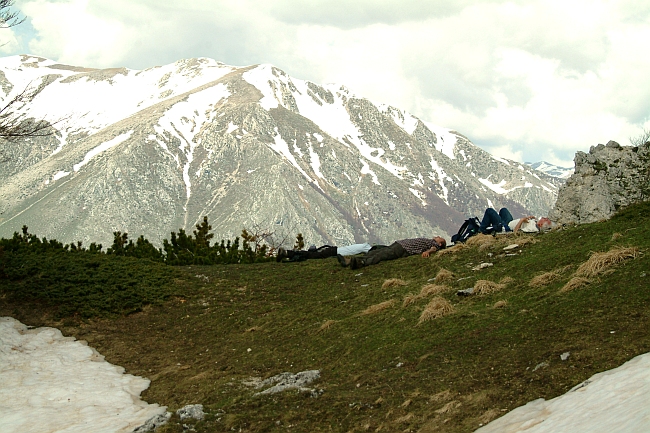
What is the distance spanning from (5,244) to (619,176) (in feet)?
99.6

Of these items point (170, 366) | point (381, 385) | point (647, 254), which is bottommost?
point (170, 366)

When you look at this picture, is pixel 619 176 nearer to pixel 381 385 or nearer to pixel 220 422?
pixel 381 385

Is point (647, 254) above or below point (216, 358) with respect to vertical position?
above

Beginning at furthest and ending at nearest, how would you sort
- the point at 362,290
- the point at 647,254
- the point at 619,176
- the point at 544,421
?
the point at 619,176 < the point at 362,290 < the point at 647,254 < the point at 544,421

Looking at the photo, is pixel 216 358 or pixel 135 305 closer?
pixel 216 358

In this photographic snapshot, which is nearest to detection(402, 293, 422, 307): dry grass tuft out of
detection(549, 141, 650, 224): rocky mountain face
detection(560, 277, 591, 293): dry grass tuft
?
detection(560, 277, 591, 293): dry grass tuft

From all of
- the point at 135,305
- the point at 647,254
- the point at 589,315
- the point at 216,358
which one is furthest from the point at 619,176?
the point at 135,305

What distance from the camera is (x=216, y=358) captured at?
16500 mm

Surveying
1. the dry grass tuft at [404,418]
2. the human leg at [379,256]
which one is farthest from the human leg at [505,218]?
the dry grass tuft at [404,418]

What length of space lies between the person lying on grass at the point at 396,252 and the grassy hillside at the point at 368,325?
2.15 ft

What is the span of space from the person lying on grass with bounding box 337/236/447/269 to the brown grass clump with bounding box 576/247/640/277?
31.1 ft

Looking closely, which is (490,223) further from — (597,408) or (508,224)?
(597,408)

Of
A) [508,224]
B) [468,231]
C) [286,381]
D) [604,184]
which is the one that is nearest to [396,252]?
[468,231]

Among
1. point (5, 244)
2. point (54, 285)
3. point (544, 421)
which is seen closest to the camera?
point (544, 421)
